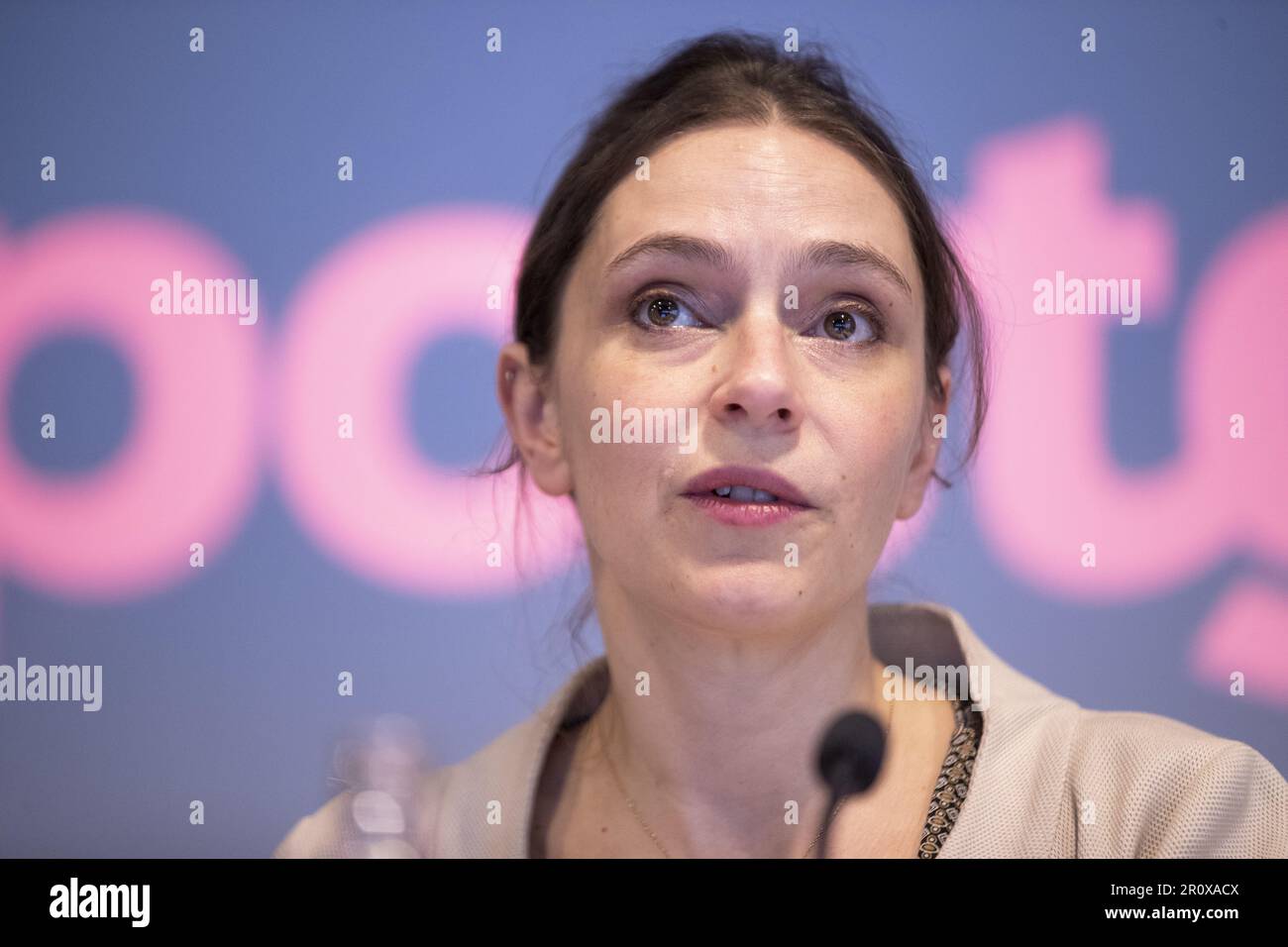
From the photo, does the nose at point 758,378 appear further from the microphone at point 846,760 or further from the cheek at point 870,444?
the microphone at point 846,760

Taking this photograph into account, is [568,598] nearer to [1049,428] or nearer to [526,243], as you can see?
[526,243]

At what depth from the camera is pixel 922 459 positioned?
162 centimetres

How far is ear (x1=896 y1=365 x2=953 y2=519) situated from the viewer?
160 cm

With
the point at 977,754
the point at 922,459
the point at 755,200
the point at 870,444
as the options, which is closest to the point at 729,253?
the point at 755,200

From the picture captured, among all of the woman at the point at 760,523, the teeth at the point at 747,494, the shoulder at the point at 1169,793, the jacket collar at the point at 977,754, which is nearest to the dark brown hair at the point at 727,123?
the woman at the point at 760,523

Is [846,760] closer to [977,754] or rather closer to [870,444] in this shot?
[977,754]

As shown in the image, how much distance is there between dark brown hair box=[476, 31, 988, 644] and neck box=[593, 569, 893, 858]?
35cm

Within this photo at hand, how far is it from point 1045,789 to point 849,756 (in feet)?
0.78

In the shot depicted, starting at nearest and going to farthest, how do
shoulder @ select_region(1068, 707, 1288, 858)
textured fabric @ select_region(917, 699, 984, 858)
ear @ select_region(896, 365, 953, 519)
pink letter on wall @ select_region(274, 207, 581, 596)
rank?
shoulder @ select_region(1068, 707, 1288, 858) → textured fabric @ select_region(917, 699, 984, 858) → ear @ select_region(896, 365, 953, 519) → pink letter on wall @ select_region(274, 207, 581, 596)

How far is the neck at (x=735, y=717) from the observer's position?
1.53 meters

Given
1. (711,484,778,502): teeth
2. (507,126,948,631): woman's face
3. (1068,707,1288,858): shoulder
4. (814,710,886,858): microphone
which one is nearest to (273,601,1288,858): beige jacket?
(1068,707,1288,858): shoulder

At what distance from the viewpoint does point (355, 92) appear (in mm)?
1758

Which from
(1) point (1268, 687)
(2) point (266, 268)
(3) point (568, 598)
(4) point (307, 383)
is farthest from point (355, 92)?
(1) point (1268, 687)

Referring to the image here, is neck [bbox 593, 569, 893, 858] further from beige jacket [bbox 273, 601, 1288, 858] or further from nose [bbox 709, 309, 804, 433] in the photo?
nose [bbox 709, 309, 804, 433]
